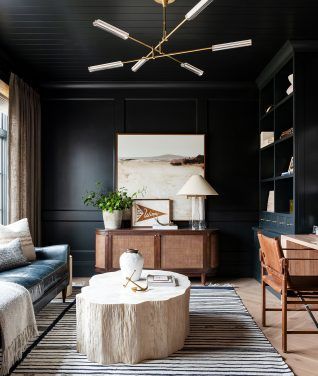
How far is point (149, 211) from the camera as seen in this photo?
5.35 metres

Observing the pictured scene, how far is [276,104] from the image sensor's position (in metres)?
4.65

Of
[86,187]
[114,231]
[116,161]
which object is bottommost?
[114,231]

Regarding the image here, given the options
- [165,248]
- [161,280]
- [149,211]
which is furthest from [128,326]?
[149,211]

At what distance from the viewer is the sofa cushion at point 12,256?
346 centimetres

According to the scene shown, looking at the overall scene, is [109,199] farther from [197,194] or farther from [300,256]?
[300,256]

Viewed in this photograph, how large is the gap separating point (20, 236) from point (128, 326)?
1.80 m

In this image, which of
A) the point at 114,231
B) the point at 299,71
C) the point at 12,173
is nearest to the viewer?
the point at 299,71

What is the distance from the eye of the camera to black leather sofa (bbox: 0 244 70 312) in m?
3.12

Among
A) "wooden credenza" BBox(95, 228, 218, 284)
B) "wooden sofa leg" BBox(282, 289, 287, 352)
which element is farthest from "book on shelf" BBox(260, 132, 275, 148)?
"wooden sofa leg" BBox(282, 289, 287, 352)

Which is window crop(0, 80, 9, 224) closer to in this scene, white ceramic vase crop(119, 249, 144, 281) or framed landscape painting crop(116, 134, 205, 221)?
framed landscape painting crop(116, 134, 205, 221)

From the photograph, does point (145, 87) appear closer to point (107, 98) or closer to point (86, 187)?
point (107, 98)

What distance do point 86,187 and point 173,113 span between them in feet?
4.91

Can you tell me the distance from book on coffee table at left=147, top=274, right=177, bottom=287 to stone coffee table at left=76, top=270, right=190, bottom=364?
263 mm

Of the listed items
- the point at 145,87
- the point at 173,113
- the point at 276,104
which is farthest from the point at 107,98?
the point at 276,104
